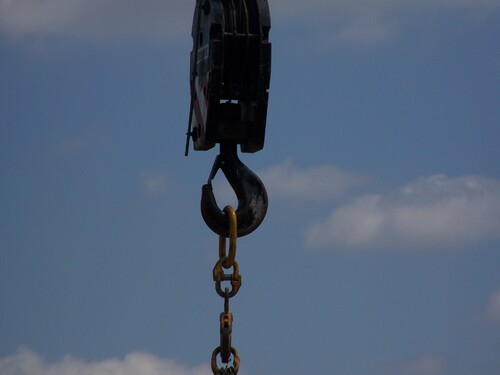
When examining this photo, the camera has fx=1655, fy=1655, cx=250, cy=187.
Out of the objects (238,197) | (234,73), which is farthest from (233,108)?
(238,197)

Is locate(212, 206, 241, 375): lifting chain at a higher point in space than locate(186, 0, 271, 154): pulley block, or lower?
lower

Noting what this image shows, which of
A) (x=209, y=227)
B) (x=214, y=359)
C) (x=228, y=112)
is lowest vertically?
(x=214, y=359)

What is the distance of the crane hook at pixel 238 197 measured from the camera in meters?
7.99

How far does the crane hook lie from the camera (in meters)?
7.99

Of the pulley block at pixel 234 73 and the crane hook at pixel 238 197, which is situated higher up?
the pulley block at pixel 234 73

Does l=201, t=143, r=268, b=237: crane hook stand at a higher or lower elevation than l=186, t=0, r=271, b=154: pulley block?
lower

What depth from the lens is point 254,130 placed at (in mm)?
8078

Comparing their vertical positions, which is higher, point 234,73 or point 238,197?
point 234,73

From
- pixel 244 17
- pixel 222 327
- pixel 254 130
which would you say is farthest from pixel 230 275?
pixel 244 17

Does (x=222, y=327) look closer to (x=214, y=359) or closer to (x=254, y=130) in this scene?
(x=214, y=359)

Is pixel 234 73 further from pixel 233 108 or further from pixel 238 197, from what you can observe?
pixel 238 197

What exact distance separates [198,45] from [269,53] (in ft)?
1.63

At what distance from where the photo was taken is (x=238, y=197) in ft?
26.6

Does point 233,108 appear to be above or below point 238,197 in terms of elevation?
above
